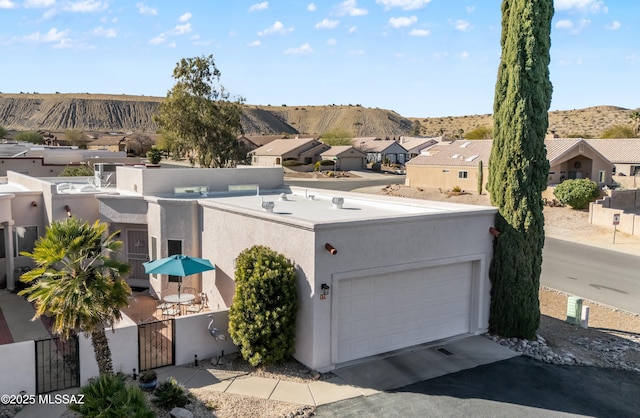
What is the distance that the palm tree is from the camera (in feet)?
32.3

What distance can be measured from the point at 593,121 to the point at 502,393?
120025 millimetres

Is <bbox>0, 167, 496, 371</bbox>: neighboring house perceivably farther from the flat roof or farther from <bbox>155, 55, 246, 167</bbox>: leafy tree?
<bbox>155, 55, 246, 167</bbox>: leafy tree

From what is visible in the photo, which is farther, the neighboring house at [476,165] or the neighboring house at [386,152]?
the neighboring house at [386,152]

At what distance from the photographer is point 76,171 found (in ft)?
120

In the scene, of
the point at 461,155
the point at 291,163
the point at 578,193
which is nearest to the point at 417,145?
the point at 291,163

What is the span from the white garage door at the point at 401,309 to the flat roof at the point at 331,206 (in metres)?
1.80

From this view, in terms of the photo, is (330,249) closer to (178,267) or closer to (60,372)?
(178,267)

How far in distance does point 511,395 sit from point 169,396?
747 centimetres

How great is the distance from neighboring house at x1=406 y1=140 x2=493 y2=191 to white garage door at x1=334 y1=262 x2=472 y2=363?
120 ft

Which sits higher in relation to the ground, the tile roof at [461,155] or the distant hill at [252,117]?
the distant hill at [252,117]

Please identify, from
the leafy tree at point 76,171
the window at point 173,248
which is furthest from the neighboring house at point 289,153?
the window at point 173,248

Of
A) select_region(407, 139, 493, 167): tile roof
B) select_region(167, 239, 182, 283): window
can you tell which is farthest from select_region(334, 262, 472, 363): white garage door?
select_region(407, 139, 493, 167): tile roof

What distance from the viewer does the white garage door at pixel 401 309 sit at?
42.3ft

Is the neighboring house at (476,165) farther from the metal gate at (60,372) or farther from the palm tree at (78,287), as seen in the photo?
the metal gate at (60,372)
